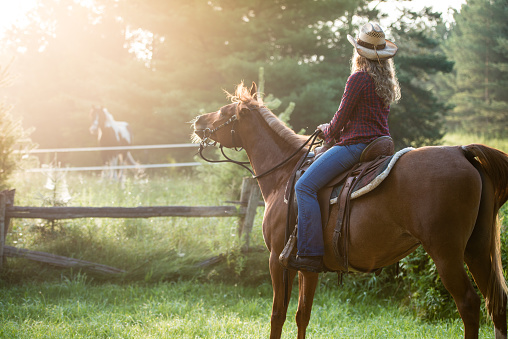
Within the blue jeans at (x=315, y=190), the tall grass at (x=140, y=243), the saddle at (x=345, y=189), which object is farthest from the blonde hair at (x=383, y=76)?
the tall grass at (x=140, y=243)

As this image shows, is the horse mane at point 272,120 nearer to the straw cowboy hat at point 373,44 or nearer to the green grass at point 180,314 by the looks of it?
the straw cowboy hat at point 373,44

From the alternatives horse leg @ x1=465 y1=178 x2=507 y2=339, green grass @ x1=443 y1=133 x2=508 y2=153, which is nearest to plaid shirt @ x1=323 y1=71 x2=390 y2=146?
horse leg @ x1=465 y1=178 x2=507 y2=339

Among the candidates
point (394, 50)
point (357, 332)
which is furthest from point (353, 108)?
point (357, 332)

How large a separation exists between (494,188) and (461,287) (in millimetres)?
754

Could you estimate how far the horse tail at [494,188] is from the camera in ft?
10.5

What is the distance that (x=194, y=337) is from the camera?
4746 millimetres

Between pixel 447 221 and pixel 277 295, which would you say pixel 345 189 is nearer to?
pixel 447 221

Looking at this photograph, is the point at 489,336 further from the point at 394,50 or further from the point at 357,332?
the point at 394,50

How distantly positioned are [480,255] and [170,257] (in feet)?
16.8

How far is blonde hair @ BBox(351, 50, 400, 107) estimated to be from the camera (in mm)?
3646

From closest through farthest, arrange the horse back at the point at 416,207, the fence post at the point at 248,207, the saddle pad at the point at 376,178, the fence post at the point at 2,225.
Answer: the horse back at the point at 416,207 → the saddle pad at the point at 376,178 → the fence post at the point at 2,225 → the fence post at the point at 248,207

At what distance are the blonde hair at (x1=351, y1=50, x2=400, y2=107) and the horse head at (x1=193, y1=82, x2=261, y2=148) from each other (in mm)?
1396

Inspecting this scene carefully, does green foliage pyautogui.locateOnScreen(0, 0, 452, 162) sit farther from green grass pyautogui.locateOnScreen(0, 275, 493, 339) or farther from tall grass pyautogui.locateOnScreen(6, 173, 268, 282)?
green grass pyautogui.locateOnScreen(0, 275, 493, 339)

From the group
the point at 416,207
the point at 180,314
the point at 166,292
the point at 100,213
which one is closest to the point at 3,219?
the point at 100,213
